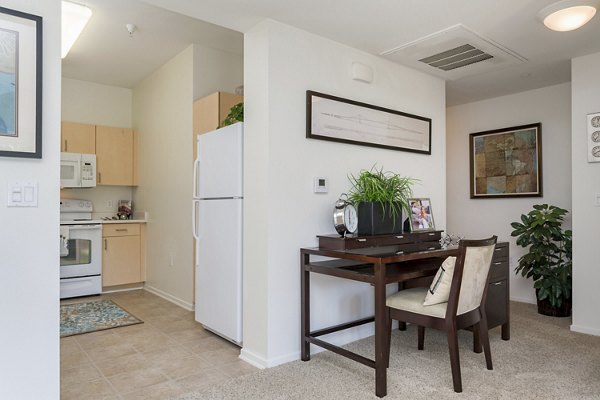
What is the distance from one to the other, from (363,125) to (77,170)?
3.74 meters

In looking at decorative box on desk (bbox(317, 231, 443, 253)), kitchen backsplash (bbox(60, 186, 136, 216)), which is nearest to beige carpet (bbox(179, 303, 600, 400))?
decorative box on desk (bbox(317, 231, 443, 253))

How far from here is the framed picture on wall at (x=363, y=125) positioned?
301cm

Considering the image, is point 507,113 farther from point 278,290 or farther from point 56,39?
point 56,39

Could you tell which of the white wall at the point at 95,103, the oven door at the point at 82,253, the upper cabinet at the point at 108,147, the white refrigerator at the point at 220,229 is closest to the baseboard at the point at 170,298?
the oven door at the point at 82,253

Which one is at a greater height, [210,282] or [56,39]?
[56,39]

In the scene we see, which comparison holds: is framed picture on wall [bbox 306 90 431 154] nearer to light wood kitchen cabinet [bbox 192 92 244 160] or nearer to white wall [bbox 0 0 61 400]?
light wood kitchen cabinet [bbox 192 92 244 160]

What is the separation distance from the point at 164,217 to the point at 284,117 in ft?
8.57

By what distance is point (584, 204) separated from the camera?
11.7ft

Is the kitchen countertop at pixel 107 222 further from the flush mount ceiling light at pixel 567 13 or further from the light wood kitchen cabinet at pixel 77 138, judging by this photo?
the flush mount ceiling light at pixel 567 13

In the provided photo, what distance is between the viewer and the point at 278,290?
279cm

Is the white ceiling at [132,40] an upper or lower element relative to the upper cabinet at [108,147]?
upper

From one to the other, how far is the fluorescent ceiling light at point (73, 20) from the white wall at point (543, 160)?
14.4 feet

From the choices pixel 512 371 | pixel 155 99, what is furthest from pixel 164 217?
pixel 512 371

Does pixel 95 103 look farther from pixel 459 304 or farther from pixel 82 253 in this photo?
pixel 459 304
